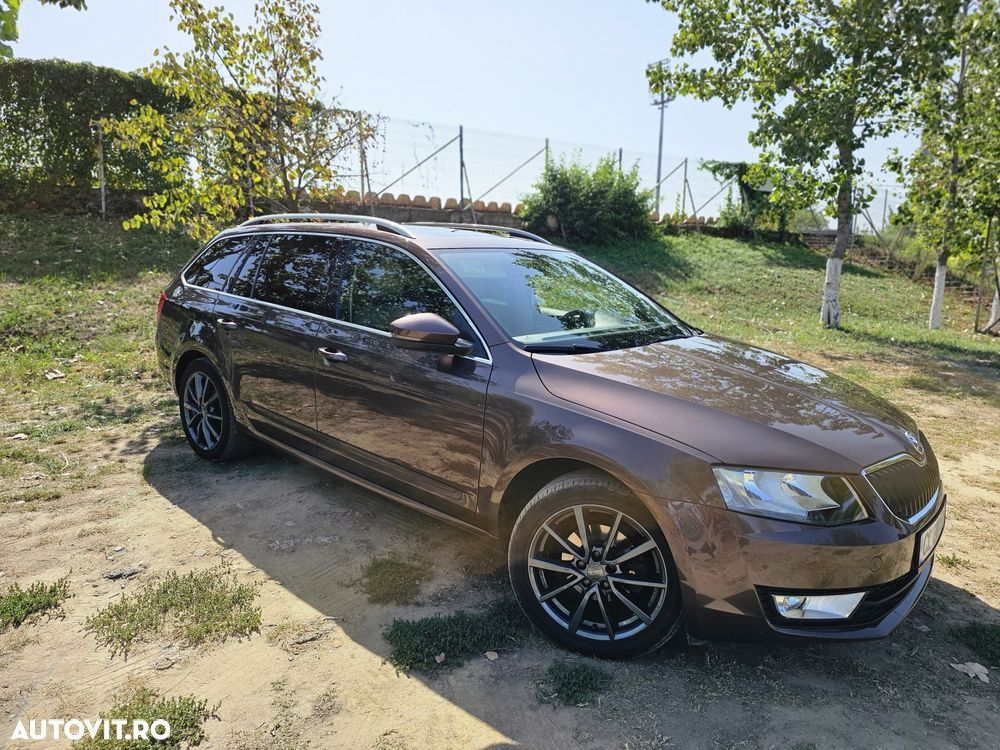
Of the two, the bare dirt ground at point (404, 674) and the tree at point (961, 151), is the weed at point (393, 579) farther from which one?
the tree at point (961, 151)

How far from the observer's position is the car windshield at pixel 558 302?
10.3 ft

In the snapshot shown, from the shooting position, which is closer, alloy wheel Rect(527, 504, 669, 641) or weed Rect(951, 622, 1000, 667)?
alloy wheel Rect(527, 504, 669, 641)

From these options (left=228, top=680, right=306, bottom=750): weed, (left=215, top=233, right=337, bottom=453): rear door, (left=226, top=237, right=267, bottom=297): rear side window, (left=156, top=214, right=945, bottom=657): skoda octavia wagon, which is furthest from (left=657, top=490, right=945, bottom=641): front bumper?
(left=226, top=237, right=267, bottom=297): rear side window

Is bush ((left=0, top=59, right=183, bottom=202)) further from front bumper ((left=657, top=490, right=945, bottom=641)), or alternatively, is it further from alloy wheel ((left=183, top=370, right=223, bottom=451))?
front bumper ((left=657, top=490, right=945, bottom=641))

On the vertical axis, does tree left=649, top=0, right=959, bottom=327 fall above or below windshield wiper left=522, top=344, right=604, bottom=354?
above

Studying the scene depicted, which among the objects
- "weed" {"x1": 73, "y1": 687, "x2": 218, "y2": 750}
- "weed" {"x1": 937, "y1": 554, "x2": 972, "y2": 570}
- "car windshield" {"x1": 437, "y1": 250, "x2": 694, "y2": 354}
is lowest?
Result: "weed" {"x1": 73, "y1": 687, "x2": 218, "y2": 750}

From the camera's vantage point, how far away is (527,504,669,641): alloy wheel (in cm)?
252

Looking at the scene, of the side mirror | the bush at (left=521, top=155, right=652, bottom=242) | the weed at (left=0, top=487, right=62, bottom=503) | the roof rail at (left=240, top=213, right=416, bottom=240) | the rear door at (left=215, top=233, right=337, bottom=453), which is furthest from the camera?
the bush at (left=521, top=155, right=652, bottom=242)

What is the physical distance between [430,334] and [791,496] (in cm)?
158

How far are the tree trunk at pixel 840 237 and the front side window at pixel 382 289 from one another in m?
10.1

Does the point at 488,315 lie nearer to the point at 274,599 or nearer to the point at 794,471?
the point at 794,471

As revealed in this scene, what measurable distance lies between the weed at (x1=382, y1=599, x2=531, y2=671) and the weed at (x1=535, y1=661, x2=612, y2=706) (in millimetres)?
263

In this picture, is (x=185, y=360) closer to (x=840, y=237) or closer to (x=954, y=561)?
(x=954, y=561)

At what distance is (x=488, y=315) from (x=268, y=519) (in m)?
1.93
